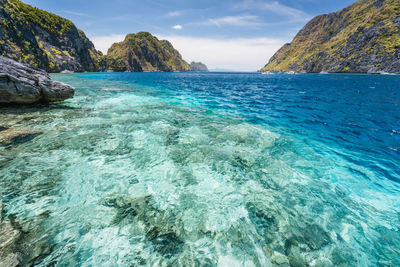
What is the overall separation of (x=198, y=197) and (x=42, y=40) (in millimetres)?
154146

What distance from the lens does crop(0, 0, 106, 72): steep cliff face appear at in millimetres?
77875

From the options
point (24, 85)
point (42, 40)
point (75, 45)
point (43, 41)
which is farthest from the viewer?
point (75, 45)

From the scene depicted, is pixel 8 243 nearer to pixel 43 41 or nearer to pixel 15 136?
pixel 15 136

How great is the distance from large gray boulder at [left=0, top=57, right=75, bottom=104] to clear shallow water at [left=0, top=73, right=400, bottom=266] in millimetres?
3274

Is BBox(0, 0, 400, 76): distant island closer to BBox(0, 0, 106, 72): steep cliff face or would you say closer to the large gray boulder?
BBox(0, 0, 106, 72): steep cliff face

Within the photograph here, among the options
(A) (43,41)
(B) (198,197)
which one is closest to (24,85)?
(B) (198,197)

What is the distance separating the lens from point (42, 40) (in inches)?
4067

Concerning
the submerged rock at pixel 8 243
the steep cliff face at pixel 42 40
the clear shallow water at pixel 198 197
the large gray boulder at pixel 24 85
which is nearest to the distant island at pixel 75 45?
the steep cliff face at pixel 42 40

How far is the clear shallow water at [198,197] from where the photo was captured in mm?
3908

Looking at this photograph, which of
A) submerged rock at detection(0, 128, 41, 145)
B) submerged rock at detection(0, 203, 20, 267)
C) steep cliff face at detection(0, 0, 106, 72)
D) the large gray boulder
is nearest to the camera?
submerged rock at detection(0, 203, 20, 267)

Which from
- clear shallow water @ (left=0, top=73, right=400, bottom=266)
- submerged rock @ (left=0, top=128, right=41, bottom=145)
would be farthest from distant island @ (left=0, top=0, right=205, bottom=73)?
clear shallow water @ (left=0, top=73, right=400, bottom=266)

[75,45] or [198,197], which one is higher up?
[75,45]

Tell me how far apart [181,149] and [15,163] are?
684cm

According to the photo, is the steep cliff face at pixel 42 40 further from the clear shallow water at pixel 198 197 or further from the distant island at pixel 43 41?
the clear shallow water at pixel 198 197
